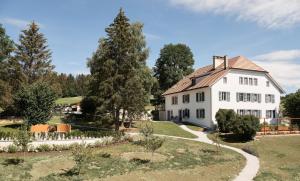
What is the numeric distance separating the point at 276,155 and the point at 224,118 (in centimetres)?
1350

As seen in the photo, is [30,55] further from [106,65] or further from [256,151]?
[256,151]

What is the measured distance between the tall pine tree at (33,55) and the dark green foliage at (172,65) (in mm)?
28523

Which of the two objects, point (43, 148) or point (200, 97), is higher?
point (200, 97)

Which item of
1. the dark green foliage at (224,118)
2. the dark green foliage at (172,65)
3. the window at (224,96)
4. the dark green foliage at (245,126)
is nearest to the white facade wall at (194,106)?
the window at (224,96)

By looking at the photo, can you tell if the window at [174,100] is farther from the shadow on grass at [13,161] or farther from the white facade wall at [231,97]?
the shadow on grass at [13,161]

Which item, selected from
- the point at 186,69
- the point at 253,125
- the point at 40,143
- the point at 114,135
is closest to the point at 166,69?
the point at 186,69

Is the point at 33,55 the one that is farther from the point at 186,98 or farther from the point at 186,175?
the point at 186,175

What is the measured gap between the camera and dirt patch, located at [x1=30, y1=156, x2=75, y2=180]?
796 inches

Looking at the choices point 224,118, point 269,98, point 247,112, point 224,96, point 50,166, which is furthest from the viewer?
point 269,98

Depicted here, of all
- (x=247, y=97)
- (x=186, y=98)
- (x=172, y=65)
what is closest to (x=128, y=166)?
(x=247, y=97)

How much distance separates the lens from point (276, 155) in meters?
31.2

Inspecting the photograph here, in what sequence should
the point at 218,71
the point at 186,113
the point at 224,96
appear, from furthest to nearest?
the point at 186,113 < the point at 218,71 < the point at 224,96

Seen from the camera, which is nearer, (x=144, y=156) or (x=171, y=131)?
(x=144, y=156)

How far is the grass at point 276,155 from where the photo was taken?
75.8 ft
